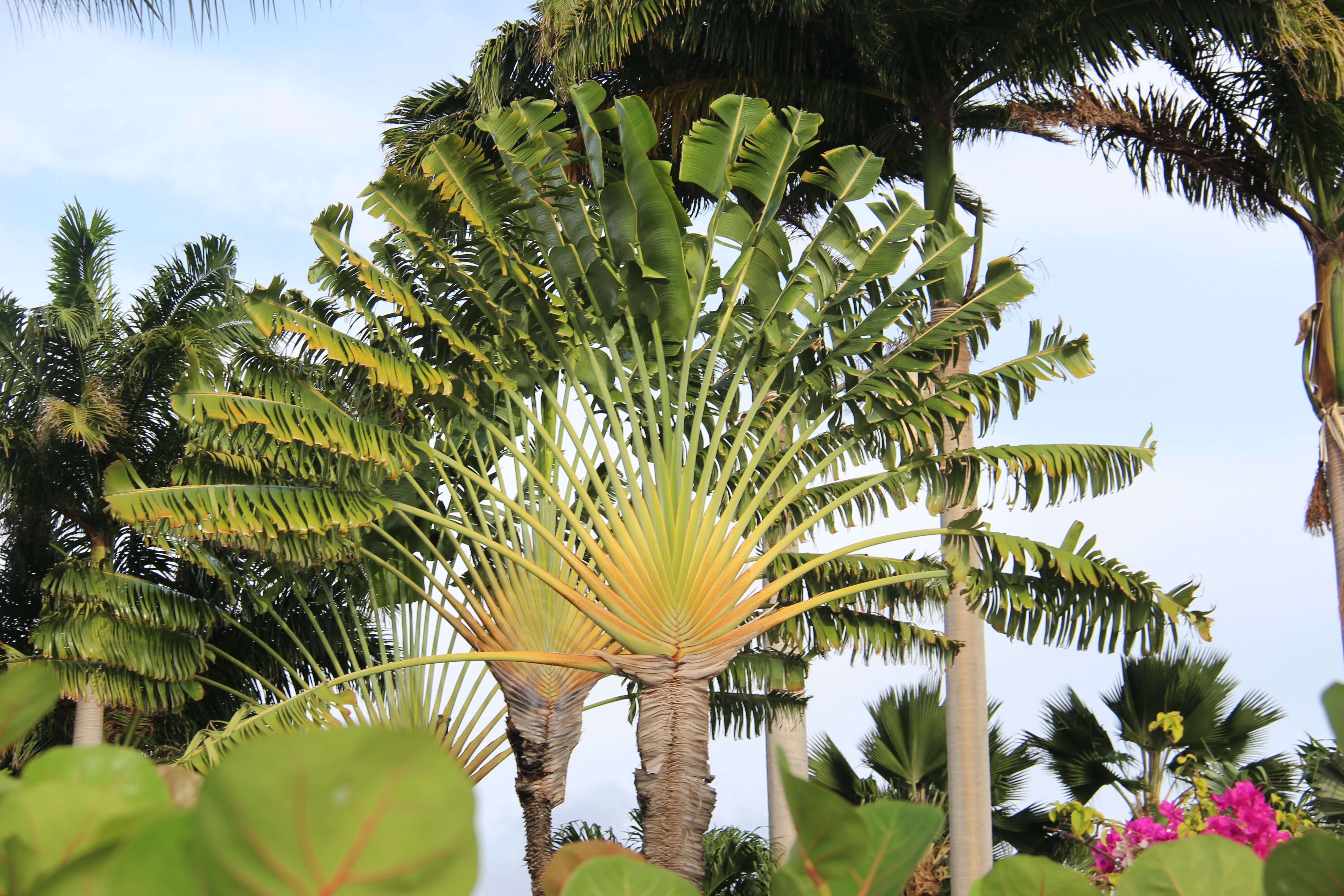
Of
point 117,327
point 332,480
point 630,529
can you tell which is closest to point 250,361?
point 332,480

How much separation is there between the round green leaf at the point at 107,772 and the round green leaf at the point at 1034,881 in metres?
0.28

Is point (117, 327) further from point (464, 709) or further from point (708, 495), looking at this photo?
point (708, 495)

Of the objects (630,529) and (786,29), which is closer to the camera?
(630,529)

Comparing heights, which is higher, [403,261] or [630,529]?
[403,261]

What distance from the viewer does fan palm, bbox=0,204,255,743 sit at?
35.0 feet

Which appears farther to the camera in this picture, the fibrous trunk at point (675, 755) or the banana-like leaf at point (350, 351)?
the banana-like leaf at point (350, 351)

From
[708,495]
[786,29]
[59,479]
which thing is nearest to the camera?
[708,495]

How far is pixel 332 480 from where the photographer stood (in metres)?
8.63

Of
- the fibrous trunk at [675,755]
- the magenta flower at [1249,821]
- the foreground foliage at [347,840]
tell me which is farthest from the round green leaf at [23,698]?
the fibrous trunk at [675,755]

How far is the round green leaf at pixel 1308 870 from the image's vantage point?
34 cm

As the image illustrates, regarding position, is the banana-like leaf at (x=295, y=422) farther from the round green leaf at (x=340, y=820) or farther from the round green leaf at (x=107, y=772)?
the round green leaf at (x=340, y=820)

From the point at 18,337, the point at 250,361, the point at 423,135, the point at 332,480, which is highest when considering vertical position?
the point at 423,135

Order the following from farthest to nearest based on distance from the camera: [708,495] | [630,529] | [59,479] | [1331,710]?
1. [59,479]
2. [708,495]
3. [630,529]
4. [1331,710]

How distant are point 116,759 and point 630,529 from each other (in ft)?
23.6
